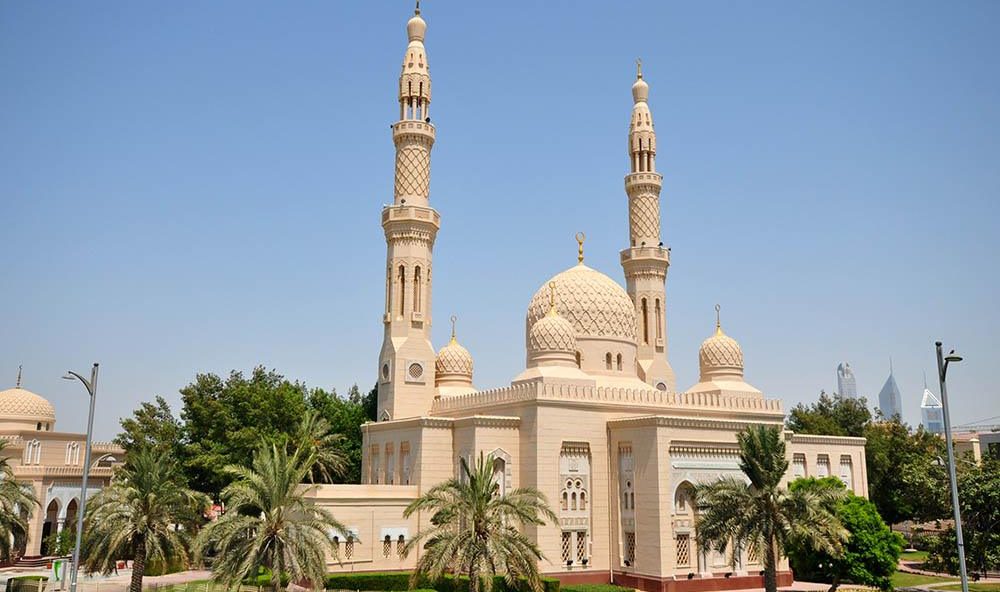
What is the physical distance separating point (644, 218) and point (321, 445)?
67.9 ft

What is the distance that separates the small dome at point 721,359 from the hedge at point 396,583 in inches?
558

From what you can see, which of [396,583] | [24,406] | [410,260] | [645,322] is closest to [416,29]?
[410,260]

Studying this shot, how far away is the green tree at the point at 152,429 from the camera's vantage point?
43.5 metres

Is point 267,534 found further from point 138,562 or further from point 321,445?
point 321,445

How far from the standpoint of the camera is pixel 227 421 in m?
40.2

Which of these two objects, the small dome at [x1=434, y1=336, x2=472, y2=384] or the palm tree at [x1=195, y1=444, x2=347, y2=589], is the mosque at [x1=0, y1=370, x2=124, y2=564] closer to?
the small dome at [x1=434, y1=336, x2=472, y2=384]

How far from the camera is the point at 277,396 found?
41.7 metres

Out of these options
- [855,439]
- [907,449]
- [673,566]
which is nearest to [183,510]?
[673,566]

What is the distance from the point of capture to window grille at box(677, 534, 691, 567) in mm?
30203

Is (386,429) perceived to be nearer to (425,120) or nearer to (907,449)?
(425,120)

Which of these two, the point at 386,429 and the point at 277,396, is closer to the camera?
the point at 386,429

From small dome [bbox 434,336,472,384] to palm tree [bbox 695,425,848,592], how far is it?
16795 mm

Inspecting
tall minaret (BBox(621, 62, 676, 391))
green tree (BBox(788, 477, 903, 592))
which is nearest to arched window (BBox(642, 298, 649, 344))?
tall minaret (BBox(621, 62, 676, 391))

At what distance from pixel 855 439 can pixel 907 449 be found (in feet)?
33.0
